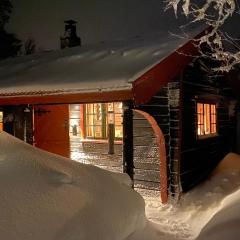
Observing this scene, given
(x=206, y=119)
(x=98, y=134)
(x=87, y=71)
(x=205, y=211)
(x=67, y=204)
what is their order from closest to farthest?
1. (x=67, y=204)
2. (x=205, y=211)
3. (x=87, y=71)
4. (x=98, y=134)
5. (x=206, y=119)

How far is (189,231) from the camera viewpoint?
23.0 ft

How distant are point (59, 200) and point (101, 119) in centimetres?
672

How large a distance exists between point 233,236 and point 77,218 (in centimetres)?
177

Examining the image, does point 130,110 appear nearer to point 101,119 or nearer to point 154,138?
point 154,138

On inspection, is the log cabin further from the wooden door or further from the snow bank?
the snow bank

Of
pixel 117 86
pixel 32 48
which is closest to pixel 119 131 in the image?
pixel 117 86

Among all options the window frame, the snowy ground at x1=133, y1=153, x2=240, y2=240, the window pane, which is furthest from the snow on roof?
the snowy ground at x1=133, y1=153, x2=240, y2=240

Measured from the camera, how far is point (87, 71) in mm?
9133

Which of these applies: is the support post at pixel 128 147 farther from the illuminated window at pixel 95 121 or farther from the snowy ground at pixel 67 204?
the illuminated window at pixel 95 121

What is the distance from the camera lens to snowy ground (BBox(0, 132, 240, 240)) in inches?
146

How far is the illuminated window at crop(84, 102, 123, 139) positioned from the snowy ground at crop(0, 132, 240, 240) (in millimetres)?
4393

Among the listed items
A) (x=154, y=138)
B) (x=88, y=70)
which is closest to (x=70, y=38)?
(x=88, y=70)

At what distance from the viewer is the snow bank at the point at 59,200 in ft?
12.1

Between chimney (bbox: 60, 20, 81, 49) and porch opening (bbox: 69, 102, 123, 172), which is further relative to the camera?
chimney (bbox: 60, 20, 81, 49)
